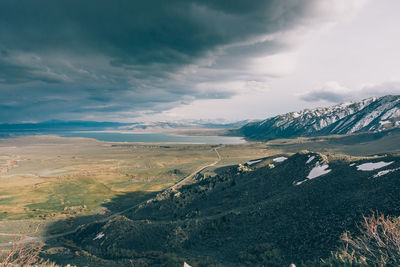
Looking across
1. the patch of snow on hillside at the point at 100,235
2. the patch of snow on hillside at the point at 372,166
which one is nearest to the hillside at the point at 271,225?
the patch of snow on hillside at the point at 372,166

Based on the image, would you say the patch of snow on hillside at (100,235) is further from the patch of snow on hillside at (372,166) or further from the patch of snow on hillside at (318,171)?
the patch of snow on hillside at (372,166)

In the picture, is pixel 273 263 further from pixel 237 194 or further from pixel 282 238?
pixel 237 194

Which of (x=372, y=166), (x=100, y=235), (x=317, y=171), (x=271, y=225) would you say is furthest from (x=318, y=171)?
(x=100, y=235)

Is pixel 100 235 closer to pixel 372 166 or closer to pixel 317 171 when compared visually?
pixel 317 171

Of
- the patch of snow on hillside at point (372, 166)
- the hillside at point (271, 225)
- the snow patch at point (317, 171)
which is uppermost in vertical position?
the patch of snow on hillside at point (372, 166)

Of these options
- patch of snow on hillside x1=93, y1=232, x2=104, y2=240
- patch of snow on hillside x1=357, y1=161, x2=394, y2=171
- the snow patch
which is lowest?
patch of snow on hillside x1=93, y1=232, x2=104, y2=240

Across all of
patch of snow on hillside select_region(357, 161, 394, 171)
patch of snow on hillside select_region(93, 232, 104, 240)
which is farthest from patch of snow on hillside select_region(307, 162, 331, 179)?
patch of snow on hillside select_region(93, 232, 104, 240)

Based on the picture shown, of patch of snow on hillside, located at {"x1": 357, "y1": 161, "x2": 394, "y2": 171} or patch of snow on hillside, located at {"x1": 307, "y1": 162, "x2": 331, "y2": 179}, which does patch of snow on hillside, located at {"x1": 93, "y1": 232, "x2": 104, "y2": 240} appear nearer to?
patch of snow on hillside, located at {"x1": 307, "y1": 162, "x2": 331, "y2": 179}
